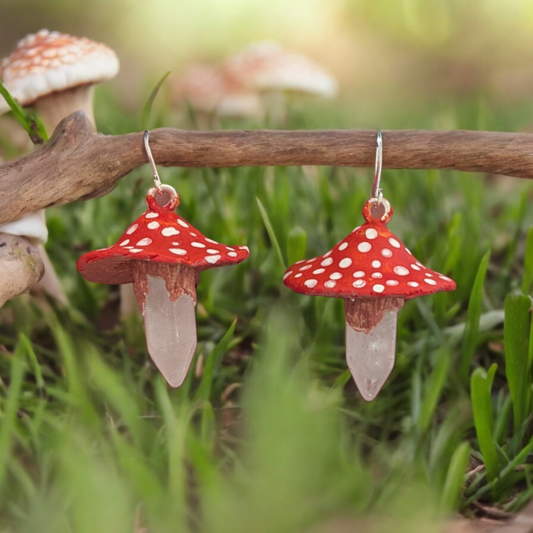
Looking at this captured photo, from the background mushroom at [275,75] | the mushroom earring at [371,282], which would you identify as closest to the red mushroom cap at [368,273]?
the mushroom earring at [371,282]

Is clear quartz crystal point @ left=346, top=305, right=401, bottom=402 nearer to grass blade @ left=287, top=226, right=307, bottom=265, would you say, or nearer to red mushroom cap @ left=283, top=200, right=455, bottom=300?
red mushroom cap @ left=283, top=200, right=455, bottom=300

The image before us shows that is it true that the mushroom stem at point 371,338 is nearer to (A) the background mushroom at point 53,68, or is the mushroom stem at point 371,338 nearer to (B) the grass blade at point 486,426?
(B) the grass blade at point 486,426

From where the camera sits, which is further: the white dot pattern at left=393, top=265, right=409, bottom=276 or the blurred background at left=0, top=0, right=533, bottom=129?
the blurred background at left=0, top=0, right=533, bottom=129

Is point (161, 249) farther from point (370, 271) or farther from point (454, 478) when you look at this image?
point (454, 478)

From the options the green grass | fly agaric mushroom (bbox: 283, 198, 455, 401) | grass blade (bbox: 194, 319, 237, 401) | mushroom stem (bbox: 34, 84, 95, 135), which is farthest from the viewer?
mushroom stem (bbox: 34, 84, 95, 135)

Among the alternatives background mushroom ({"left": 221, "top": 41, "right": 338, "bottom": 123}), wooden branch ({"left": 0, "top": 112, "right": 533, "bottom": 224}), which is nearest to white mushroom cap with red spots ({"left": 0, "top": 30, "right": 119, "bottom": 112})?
wooden branch ({"left": 0, "top": 112, "right": 533, "bottom": 224})

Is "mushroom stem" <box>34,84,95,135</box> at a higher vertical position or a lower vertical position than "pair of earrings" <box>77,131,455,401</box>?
higher
